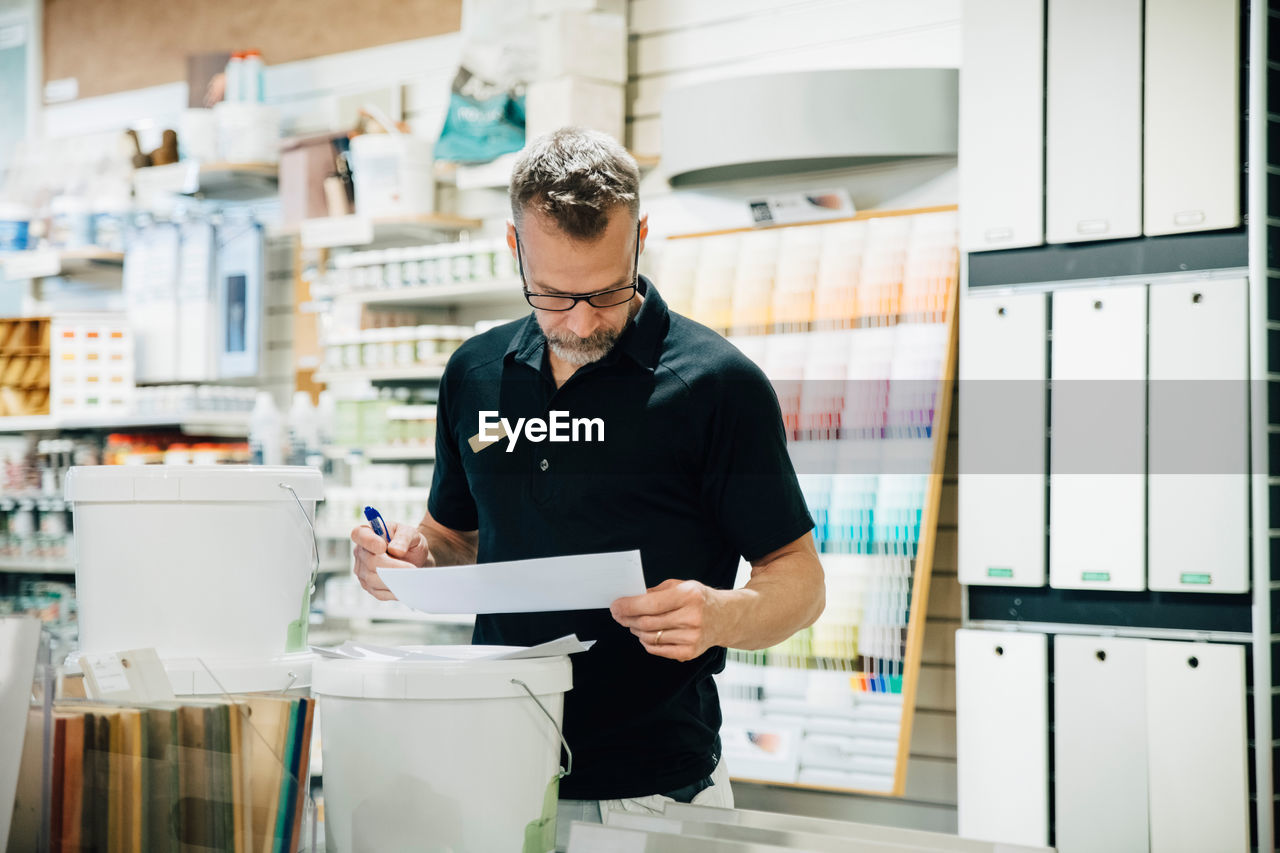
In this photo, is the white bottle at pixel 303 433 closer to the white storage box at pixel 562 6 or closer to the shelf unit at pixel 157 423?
the shelf unit at pixel 157 423

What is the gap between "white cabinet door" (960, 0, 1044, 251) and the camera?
3.19 meters

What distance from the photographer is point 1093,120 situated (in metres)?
3.10

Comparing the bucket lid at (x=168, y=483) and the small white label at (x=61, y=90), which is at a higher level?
the small white label at (x=61, y=90)

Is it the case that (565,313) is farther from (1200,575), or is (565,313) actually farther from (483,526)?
(1200,575)

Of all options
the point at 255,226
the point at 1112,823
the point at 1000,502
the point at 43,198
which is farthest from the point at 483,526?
the point at 43,198

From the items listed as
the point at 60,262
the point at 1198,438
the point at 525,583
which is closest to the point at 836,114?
the point at 1198,438

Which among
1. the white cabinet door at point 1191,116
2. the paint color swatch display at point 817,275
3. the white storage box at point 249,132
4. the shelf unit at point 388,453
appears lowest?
the shelf unit at point 388,453

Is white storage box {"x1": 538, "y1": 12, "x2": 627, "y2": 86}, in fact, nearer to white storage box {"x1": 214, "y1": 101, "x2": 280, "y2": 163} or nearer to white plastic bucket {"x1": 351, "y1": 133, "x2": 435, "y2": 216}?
Answer: white plastic bucket {"x1": 351, "y1": 133, "x2": 435, "y2": 216}

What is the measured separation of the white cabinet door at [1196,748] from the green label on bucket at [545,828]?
7.08 feet

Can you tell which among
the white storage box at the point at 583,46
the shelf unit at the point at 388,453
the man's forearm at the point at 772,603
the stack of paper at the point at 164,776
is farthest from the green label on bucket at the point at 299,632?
the white storage box at the point at 583,46

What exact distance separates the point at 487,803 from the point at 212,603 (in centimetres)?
49

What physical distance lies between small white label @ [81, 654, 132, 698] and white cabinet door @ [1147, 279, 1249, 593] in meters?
2.48

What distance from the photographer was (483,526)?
185cm

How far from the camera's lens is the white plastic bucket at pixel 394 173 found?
464 centimetres
